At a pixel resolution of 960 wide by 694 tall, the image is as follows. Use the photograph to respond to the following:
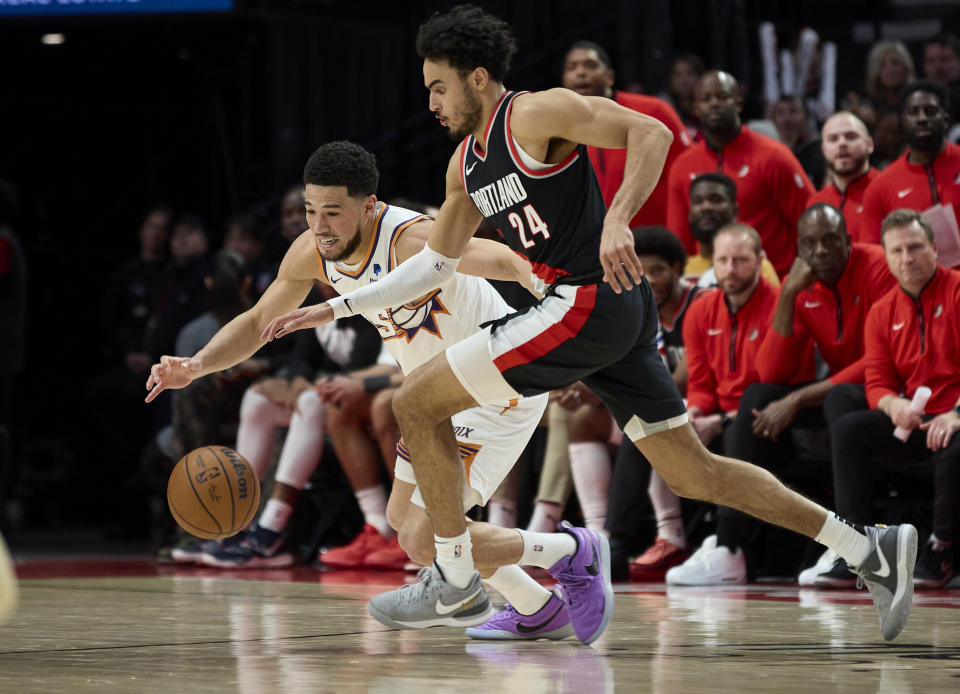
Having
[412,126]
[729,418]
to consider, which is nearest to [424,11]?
[412,126]

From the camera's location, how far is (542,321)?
13.1ft

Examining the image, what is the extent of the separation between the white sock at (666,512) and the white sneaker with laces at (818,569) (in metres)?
0.72

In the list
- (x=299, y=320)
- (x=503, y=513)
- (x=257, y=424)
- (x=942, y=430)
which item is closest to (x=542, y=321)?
(x=299, y=320)

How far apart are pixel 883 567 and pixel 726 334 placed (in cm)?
257

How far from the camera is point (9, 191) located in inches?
375

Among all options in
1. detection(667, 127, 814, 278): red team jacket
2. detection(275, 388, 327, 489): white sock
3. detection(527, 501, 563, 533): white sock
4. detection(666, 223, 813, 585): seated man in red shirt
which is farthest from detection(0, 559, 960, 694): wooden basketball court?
detection(667, 127, 814, 278): red team jacket

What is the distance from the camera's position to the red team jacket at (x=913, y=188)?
7016 millimetres

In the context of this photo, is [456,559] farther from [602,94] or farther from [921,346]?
[602,94]

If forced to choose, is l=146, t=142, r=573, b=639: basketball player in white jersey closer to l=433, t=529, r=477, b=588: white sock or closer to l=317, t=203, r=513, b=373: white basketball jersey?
l=317, t=203, r=513, b=373: white basketball jersey

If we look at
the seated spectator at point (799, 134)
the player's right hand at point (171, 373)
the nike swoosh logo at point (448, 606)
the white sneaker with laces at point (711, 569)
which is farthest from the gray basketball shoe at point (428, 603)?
the seated spectator at point (799, 134)

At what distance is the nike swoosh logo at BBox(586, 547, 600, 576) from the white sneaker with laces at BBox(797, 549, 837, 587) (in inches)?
75.7

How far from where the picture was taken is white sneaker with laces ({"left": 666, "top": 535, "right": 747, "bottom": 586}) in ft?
20.7

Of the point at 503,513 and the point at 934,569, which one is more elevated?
the point at 503,513

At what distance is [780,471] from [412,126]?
570 centimetres
